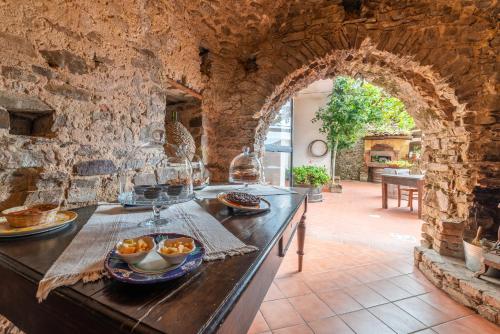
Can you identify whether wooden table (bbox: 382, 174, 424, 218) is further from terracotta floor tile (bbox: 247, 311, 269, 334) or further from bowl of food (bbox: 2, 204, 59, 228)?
bowl of food (bbox: 2, 204, 59, 228)

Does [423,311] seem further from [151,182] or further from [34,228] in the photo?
[34,228]

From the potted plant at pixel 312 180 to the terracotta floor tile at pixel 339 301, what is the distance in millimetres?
3420

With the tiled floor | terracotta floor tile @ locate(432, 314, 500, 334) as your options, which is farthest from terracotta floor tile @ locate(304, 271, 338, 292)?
terracotta floor tile @ locate(432, 314, 500, 334)

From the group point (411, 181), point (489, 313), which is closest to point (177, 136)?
→ point (489, 313)

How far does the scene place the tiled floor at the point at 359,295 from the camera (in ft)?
4.71

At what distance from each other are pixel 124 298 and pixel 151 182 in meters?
0.66

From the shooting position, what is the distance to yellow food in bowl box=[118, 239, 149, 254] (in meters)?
0.54

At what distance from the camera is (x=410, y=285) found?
1.89 metres

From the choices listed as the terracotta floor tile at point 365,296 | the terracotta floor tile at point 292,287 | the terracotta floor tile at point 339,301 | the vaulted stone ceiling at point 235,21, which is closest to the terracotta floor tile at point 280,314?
the terracotta floor tile at point 292,287

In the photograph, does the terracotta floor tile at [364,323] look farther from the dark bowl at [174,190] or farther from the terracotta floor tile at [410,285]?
the dark bowl at [174,190]

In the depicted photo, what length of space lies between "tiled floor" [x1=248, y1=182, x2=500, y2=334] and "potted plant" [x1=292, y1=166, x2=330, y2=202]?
2.15m

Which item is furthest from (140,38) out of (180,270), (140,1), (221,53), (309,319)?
(309,319)

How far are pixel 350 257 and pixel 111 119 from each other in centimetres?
239

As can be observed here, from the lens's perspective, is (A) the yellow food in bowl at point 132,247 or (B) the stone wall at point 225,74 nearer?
(A) the yellow food in bowl at point 132,247
